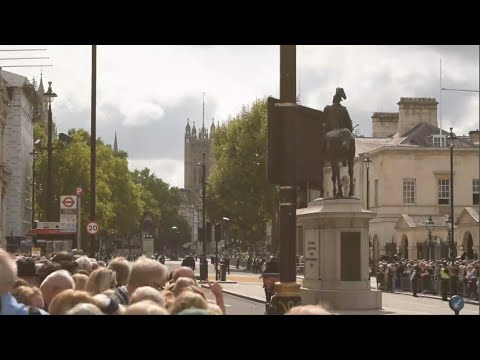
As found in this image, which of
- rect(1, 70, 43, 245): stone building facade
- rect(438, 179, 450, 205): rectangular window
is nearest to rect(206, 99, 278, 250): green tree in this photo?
rect(1, 70, 43, 245): stone building facade

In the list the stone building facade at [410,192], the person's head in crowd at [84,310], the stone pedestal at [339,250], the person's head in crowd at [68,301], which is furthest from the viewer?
the stone building facade at [410,192]

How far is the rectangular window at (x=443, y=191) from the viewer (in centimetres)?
3796

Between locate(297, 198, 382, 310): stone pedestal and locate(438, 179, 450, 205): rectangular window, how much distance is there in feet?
48.9

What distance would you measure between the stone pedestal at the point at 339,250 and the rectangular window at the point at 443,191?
1490cm

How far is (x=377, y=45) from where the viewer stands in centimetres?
568

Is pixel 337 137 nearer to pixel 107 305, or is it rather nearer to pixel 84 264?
pixel 84 264

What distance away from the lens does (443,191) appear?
42812mm

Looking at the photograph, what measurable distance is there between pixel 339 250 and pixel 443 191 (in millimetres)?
21583

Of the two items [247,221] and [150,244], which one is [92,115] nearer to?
[150,244]

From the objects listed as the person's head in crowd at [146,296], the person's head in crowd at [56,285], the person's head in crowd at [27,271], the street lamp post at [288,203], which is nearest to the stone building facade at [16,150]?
the person's head in crowd at [27,271]

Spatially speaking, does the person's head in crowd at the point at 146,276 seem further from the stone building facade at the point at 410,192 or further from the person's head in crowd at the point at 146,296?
the stone building facade at the point at 410,192

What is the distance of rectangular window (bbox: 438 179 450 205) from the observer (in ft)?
125

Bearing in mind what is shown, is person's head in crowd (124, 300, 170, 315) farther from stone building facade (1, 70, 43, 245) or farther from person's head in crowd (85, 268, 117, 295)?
stone building facade (1, 70, 43, 245)
